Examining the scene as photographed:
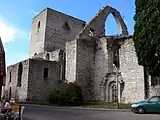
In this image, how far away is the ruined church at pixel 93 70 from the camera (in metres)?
28.4

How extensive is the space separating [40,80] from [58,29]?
630 inches

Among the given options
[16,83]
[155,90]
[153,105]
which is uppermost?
[16,83]

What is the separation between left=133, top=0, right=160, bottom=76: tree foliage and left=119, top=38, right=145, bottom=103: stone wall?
4.85 metres

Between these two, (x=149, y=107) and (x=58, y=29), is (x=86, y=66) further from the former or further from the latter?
(x=58, y=29)

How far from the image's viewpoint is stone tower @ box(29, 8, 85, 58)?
4738 centimetres

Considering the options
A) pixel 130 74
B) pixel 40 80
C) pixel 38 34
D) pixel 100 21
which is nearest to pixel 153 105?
→ pixel 130 74

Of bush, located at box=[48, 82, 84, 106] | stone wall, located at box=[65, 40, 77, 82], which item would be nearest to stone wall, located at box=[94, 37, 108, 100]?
stone wall, located at box=[65, 40, 77, 82]

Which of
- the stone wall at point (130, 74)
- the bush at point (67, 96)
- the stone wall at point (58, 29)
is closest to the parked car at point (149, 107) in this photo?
the stone wall at point (130, 74)

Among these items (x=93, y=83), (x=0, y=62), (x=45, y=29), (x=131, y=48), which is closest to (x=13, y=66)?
(x=45, y=29)

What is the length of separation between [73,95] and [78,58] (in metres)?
6.73

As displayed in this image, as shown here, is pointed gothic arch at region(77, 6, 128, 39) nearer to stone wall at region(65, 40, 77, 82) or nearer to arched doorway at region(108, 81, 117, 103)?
stone wall at region(65, 40, 77, 82)

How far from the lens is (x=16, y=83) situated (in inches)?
1510

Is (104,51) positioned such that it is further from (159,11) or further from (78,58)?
(159,11)

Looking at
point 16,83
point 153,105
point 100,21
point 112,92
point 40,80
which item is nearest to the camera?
point 153,105
